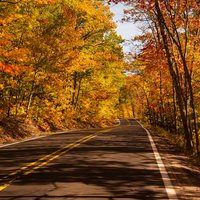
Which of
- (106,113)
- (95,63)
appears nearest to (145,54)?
(95,63)

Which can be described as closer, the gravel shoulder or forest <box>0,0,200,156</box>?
the gravel shoulder

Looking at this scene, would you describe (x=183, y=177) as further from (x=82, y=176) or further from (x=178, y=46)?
(x=178, y=46)

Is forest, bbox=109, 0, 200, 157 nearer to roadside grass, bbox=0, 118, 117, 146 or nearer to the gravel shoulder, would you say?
the gravel shoulder

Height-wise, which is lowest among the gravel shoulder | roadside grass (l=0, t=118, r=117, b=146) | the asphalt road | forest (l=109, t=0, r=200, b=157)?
the gravel shoulder

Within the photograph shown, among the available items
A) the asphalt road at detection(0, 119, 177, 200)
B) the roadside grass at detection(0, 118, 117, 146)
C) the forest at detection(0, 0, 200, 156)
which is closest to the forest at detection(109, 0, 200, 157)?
the forest at detection(0, 0, 200, 156)

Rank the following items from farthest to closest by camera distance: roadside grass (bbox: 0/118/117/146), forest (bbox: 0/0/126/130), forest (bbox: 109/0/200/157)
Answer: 1. roadside grass (bbox: 0/118/117/146)
2. forest (bbox: 0/0/126/130)
3. forest (bbox: 109/0/200/157)

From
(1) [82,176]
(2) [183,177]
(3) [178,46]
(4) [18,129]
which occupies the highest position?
(3) [178,46]

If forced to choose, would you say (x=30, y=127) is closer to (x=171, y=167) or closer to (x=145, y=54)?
(x=145, y=54)

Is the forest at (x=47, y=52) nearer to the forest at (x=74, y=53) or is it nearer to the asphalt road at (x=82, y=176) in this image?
the forest at (x=74, y=53)

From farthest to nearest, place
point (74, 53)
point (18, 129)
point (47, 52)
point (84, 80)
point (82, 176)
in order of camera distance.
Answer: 1. point (84, 80)
2. point (74, 53)
3. point (47, 52)
4. point (18, 129)
5. point (82, 176)

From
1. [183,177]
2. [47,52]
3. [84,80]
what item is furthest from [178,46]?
[84,80]

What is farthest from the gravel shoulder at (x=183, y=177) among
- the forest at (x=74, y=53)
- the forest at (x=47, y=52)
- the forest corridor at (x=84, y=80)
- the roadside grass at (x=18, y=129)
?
the roadside grass at (x=18, y=129)

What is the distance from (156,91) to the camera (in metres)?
23.1

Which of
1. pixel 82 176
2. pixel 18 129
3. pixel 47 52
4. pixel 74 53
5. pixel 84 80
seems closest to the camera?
pixel 82 176
